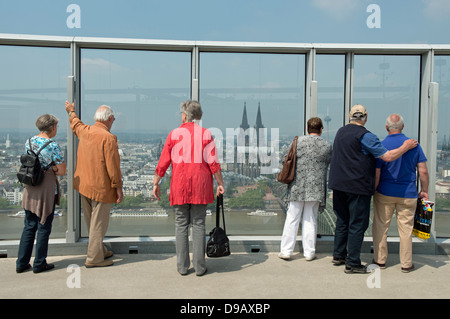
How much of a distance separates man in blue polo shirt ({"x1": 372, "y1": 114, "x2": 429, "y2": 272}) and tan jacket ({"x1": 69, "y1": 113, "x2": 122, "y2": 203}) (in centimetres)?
279

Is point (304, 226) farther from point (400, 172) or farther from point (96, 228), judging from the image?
point (96, 228)

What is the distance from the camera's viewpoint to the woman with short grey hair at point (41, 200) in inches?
161

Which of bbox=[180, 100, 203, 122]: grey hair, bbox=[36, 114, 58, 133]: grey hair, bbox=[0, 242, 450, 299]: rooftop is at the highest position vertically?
bbox=[180, 100, 203, 122]: grey hair

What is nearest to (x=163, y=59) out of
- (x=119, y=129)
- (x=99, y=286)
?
(x=119, y=129)

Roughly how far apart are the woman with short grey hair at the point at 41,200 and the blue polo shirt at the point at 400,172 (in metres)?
3.40

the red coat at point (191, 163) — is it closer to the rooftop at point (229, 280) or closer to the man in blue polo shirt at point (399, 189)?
the rooftop at point (229, 280)

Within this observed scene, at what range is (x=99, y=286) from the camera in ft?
12.4

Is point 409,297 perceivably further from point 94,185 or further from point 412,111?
point 94,185

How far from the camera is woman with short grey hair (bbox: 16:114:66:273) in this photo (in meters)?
4.10

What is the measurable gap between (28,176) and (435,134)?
4679 mm

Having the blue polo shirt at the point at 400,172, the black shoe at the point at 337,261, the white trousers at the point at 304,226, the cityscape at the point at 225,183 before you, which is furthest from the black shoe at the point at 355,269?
the cityscape at the point at 225,183

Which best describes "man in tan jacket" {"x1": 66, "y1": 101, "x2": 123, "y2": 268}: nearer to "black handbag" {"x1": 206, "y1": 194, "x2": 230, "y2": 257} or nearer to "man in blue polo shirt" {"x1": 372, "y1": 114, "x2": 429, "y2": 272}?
"black handbag" {"x1": 206, "y1": 194, "x2": 230, "y2": 257}

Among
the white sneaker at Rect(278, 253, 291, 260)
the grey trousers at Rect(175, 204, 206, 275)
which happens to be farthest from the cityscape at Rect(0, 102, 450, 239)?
the grey trousers at Rect(175, 204, 206, 275)

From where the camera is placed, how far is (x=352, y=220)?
4.22 metres
